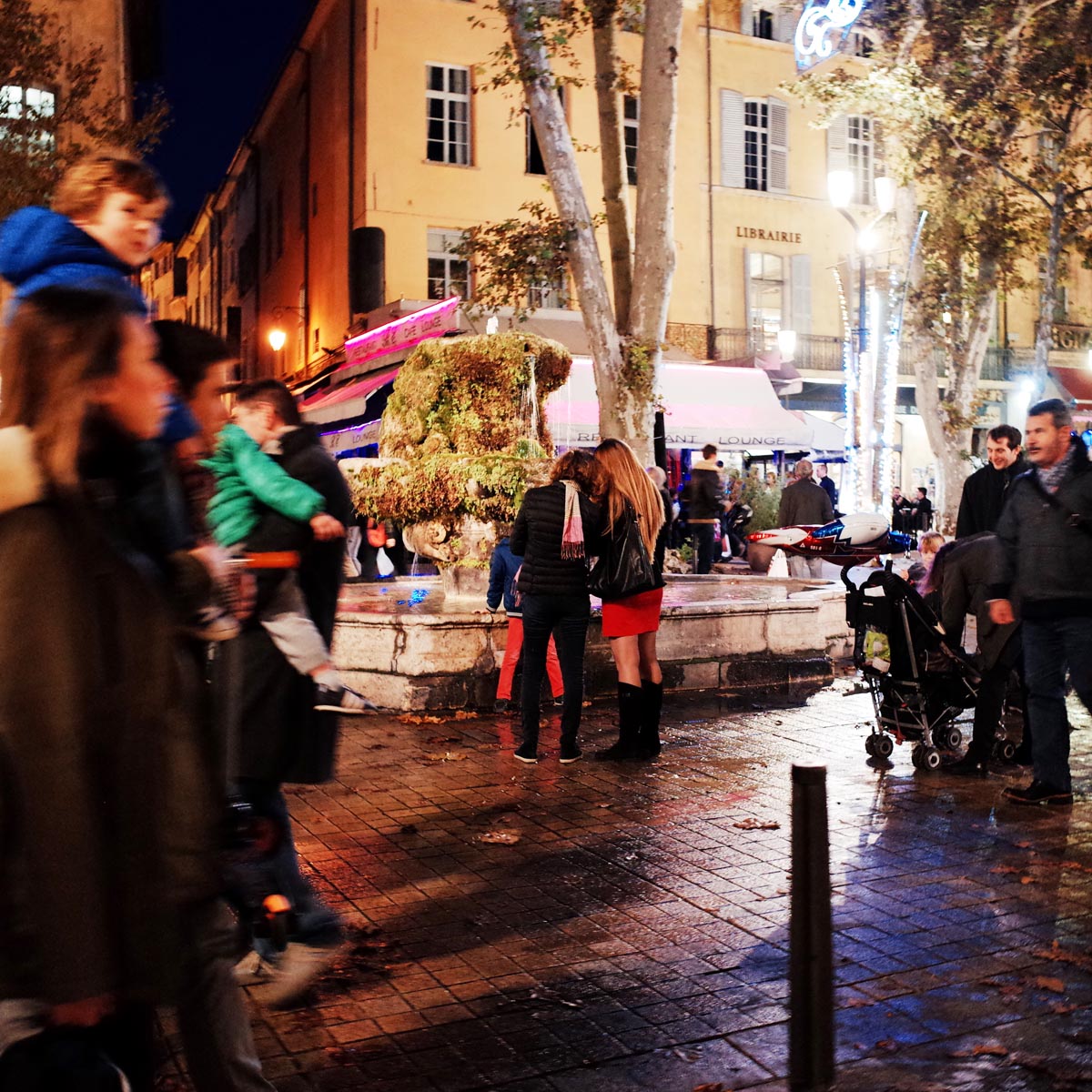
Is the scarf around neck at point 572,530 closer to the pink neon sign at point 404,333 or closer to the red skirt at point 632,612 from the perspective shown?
the red skirt at point 632,612

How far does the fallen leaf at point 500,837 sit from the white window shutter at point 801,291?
Result: 91.1 feet

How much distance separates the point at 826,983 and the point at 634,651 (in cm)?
451

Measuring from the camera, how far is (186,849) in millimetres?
2221

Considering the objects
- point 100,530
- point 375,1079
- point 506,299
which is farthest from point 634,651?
point 506,299

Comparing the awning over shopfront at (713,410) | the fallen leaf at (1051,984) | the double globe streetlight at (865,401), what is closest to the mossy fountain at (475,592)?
the fallen leaf at (1051,984)

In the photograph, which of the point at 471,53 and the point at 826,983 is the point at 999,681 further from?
the point at 471,53

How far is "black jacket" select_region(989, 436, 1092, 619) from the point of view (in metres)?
6.18

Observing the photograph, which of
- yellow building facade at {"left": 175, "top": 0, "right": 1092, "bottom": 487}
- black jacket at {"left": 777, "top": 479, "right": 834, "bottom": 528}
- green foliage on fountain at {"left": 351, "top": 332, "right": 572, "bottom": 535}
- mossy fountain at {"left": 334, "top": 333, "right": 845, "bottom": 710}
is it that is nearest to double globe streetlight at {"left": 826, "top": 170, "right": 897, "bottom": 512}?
yellow building facade at {"left": 175, "top": 0, "right": 1092, "bottom": 487}

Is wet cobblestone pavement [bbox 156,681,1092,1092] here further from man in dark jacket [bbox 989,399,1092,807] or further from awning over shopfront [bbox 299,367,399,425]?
awning over shopfront [bbox 299,367,399,425]

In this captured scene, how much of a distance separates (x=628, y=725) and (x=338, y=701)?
3621mm

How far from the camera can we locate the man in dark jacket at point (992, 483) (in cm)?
859

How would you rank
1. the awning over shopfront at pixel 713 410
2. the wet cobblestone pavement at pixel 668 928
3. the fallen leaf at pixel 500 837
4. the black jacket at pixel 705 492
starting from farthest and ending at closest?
the awning over shopfront at pixel 713 410 → the black jacket at pixel 705 492 → the fallen leaf at pixel 500 837 → the wet cobblestone pavement at pixel 668 928

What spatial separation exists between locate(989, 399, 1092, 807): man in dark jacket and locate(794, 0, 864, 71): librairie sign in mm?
16204

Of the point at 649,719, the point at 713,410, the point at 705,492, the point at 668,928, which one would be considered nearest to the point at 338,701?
the point at 668,928
